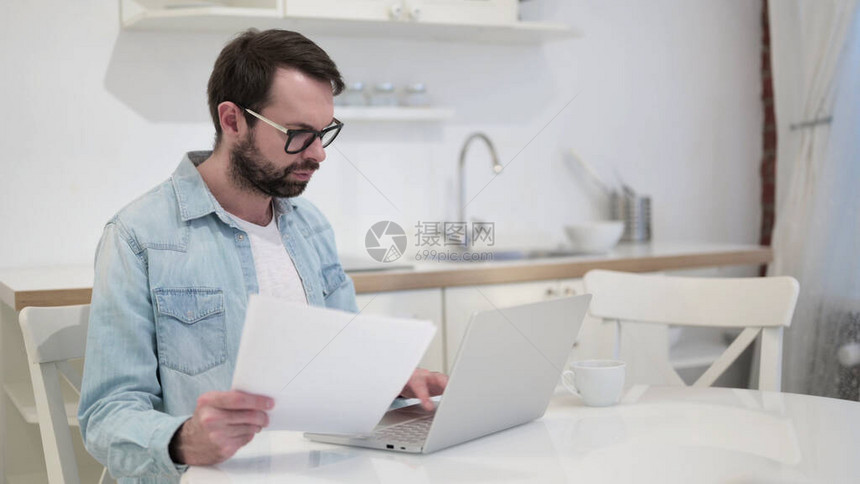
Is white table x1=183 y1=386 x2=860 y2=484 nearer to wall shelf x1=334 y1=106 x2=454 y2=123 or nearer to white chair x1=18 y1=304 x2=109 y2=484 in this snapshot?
white chair x1=18 y1=304 x2=109 y2=484

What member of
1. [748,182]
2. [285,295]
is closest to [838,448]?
[285,295]

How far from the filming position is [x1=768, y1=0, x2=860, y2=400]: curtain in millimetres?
2619

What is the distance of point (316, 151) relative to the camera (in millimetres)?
1224

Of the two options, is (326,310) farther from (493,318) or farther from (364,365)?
(493,318)

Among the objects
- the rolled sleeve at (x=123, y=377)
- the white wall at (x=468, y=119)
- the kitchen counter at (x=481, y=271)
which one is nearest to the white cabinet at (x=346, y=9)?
the white wall at (x=468, y=119)

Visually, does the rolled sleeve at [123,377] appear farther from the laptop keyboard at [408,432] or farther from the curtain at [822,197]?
the curtain at [822,197]

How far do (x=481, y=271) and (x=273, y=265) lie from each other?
1.32 feet

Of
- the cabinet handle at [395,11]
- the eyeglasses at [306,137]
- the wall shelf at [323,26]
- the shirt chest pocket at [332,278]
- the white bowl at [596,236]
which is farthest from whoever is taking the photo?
the white bowl at [596,236]

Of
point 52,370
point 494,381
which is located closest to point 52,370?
point 52,370

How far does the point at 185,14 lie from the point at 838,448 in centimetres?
190

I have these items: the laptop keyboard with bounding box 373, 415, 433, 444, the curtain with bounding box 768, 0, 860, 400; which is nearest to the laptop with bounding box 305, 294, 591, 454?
the laptop keyboard with bounding box 373, 415, 433, 444

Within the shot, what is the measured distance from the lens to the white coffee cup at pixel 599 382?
4.03 feet

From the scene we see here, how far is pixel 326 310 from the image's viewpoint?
2.79 feet

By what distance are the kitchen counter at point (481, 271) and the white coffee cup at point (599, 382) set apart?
168 millimetres
